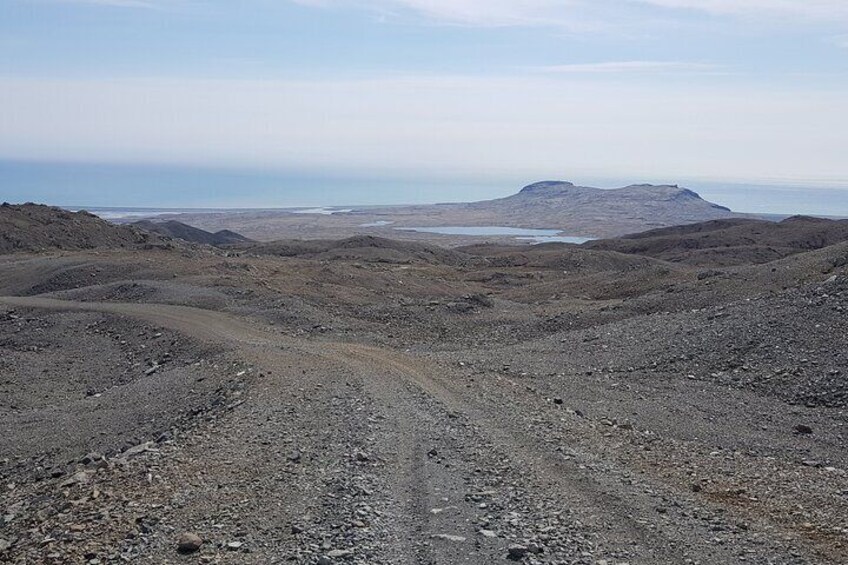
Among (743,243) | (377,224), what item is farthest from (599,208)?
(743,243)

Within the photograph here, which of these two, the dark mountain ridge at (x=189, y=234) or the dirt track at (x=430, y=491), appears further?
the dark mountain ridge at (x=189, y=234)

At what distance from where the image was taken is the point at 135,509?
753cm

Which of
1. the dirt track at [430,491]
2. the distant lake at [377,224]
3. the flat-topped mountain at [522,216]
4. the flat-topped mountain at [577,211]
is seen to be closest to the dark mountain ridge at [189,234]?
the flat-topped mountain at [522,216]

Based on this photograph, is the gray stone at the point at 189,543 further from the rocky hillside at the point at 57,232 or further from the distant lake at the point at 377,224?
the distant lake at the point at 377,224

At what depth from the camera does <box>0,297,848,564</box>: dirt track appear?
663cm

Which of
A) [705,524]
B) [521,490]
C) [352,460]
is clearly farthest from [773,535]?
[352,460]

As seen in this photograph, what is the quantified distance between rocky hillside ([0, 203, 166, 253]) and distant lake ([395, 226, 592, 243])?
59136 mm

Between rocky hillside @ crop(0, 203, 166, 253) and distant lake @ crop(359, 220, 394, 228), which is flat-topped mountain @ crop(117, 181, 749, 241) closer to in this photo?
distant lake @ crop(359, 220, 394, 228)

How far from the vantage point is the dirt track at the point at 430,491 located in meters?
6.63

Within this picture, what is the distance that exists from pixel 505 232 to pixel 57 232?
7821 cm

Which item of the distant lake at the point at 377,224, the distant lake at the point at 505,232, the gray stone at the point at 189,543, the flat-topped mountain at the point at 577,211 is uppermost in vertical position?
the flat-topped mountain at the point at 577,211

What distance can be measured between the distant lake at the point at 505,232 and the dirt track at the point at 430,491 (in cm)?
8587

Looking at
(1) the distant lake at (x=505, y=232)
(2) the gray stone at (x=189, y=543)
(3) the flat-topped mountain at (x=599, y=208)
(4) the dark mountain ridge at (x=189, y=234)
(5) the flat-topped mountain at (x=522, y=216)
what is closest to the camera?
(2) the gray stone at (x=189, y=543)

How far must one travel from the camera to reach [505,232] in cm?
11431
